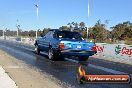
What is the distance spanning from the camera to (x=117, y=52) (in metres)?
23.8

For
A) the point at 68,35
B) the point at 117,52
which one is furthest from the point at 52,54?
the point at 117,52

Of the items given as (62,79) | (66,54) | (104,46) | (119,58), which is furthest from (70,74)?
(104,46)

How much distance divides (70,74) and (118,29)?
87.3 metres

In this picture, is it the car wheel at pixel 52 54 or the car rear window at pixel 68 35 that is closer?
the car wheel at pixel 52 54

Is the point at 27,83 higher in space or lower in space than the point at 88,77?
lower

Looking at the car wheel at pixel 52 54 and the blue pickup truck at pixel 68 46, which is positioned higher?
the blue pickup truck at pixel 68 46

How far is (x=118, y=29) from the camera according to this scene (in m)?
99.7

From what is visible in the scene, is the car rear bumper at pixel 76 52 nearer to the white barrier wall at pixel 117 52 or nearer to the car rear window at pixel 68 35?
the car rear window at pixel 68 35

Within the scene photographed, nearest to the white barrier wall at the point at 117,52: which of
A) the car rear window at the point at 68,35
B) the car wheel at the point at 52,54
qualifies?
the car rear window at the point at 68,35

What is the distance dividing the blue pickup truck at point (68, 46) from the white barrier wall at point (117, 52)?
2967mm

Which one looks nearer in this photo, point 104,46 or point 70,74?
point 70,74

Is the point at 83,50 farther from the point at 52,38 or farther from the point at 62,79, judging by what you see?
the point at 62,79

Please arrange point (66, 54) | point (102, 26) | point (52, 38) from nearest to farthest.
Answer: point (66, 54) < point (52, 38) < point (102, 26)

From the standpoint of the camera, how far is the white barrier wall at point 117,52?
72.8 feet
